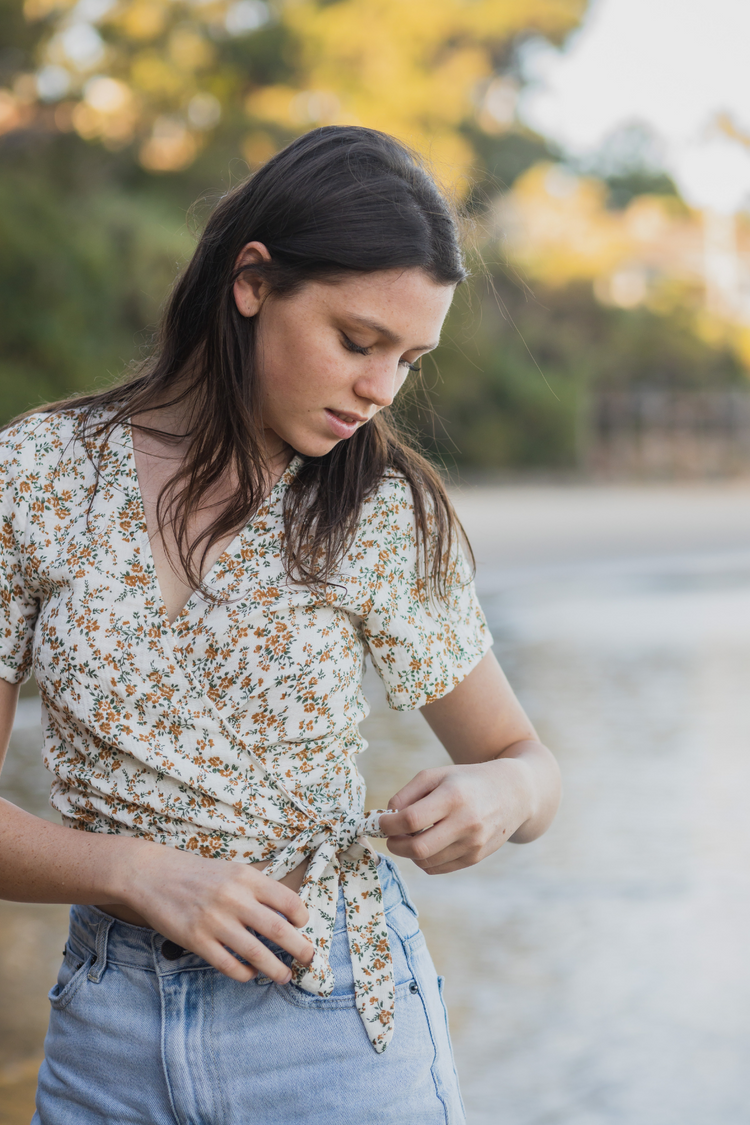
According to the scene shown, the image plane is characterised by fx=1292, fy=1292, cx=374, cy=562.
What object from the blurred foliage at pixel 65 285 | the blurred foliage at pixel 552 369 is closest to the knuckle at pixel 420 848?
the blurred foliage at pixel 65 285

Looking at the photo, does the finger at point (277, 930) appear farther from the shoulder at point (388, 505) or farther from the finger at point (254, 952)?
the shoulder at point (388, 505)

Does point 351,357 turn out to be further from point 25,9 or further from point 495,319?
point 495,319

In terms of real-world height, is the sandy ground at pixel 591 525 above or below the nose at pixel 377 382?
below

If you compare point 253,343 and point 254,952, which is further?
point 253,343

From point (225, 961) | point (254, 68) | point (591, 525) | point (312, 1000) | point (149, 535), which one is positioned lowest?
point (591, 525)

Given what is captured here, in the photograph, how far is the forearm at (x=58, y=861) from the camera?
1.17 metres

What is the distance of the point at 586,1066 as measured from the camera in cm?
333

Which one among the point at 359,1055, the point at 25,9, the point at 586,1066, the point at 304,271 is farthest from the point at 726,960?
the point at 25,9

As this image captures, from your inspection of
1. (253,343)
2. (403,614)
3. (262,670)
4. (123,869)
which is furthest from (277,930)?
(253,343)

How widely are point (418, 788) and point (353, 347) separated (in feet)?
1.47

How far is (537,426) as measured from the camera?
24281mm

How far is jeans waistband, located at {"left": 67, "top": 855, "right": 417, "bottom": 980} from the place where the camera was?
1257 mm

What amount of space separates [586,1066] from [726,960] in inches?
31.5

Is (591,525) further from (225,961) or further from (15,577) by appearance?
(225,961)
